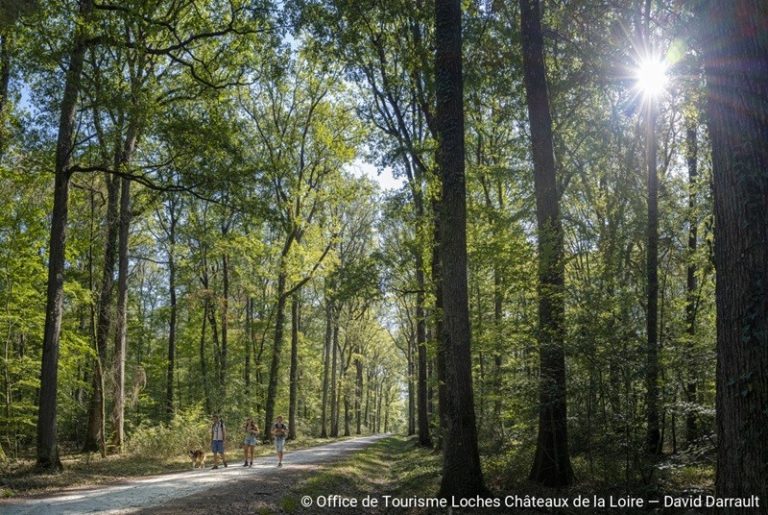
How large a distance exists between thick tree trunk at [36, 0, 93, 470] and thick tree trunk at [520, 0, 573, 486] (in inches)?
449

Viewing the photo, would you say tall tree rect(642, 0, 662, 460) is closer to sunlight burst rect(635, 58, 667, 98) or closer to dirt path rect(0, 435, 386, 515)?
sunlight burst rect(635, 58, 667, 98)

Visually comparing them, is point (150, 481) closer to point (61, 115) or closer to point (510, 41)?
point (61, 115)

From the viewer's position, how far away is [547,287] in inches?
380

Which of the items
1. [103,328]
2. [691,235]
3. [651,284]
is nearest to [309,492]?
[651,284]

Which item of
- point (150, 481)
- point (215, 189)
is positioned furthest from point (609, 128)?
point (150, 481)

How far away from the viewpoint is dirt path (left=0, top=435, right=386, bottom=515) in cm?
867

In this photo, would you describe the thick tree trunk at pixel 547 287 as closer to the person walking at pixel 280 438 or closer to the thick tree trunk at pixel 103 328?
the person walking at pixel 280 438

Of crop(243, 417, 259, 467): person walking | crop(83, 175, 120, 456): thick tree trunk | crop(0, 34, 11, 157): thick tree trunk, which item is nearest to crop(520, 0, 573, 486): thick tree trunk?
crop(243, 417, 259, 467): person walking

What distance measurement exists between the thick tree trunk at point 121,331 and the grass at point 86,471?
125cm

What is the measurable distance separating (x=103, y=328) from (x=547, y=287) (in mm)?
15876

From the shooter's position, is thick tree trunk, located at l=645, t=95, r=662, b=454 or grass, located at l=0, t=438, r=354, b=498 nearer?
thick tree trunk, located at l=645, t=95, r=662, b=454

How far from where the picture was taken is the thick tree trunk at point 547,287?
9.21 meters

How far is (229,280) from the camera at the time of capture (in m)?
35.6

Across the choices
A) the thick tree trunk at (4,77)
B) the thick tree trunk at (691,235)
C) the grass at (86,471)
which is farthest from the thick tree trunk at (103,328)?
the thick tree trunk at (691,235)
